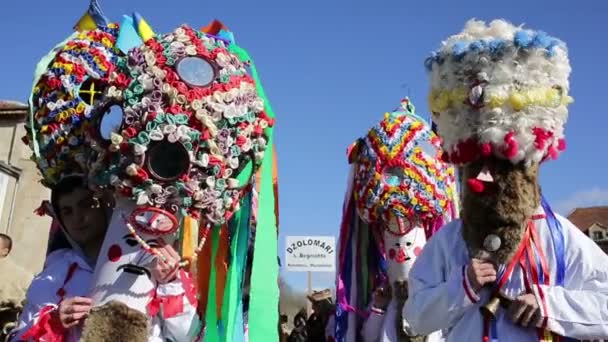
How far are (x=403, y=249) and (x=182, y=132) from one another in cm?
218

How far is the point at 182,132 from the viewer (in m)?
2.94

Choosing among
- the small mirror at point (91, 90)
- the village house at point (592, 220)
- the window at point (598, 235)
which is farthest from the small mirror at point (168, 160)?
the window at point (598, 235)

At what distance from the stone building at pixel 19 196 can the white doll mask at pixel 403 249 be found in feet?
28.9

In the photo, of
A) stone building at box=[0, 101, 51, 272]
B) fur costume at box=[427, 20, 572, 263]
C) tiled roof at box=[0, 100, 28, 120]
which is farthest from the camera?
tiled roof at box=[0, 100, 28, 120]

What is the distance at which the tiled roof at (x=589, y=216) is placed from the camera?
38.4 m

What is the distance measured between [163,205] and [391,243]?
2.10 meters

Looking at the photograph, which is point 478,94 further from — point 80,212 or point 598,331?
point 80,212

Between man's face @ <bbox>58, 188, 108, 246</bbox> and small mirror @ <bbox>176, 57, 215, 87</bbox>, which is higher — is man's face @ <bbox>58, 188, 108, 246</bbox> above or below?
below

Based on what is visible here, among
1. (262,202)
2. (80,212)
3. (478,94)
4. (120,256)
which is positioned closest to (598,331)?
(478,94)

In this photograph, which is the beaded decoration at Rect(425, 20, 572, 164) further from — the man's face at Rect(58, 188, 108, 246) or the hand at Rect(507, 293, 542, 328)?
the man's face at Rect(58, 188, 108, 246)

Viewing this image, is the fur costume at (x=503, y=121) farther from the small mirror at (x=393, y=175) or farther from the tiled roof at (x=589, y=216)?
the tiled roof at (x=589, y=216)

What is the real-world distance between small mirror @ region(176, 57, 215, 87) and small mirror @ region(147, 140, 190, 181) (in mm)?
291

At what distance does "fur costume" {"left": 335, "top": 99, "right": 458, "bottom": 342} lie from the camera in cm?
466

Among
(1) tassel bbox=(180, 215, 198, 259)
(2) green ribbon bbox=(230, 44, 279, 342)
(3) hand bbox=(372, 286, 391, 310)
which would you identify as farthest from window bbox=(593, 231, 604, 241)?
(1) tassel bbox=(180, 215, 198, 259)
